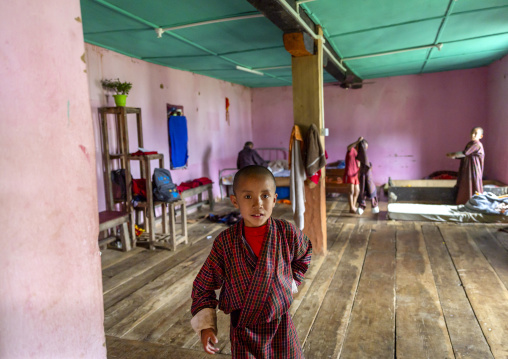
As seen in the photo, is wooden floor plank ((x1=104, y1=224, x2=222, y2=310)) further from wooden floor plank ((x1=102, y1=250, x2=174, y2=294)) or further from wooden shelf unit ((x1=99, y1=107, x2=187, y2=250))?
wooden shelf unit ((x1=99, y1=107, x2=187, y2=250))

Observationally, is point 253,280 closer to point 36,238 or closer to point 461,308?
point 36,238

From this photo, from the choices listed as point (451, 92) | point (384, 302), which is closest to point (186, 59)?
point (384, 302)

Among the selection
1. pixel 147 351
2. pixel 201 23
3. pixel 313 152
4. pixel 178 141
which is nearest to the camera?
pixel 147 351

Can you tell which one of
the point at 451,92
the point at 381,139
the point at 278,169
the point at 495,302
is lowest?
the point at 495,302

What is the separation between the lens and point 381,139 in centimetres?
887

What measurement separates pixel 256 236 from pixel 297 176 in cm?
281

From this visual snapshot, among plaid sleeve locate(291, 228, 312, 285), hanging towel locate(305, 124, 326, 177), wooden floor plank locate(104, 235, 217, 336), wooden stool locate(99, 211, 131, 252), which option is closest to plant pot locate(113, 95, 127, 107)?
wooden stool locate(99, 211, 131, 252)

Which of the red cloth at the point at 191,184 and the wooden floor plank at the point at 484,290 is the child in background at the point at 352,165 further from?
the red cloth at the point at 191,184

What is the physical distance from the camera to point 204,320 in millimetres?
1331

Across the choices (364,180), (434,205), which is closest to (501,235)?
(434,205)

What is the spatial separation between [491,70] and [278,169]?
16.2 feet

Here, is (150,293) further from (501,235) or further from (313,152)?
(501,235)

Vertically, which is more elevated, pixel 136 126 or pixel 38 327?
pixel 136 126

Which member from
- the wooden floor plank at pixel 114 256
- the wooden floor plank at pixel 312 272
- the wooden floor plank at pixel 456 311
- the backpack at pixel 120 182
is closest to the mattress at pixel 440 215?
the wooden floor plank at pixel 312 272
